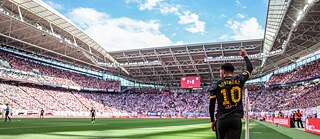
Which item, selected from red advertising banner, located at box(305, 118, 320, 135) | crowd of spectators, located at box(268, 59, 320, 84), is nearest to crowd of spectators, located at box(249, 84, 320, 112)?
crowd of spectators, located at box(268, 59, 320, 84)

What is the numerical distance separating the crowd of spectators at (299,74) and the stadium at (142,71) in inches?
10.6

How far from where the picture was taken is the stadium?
35.5 metres

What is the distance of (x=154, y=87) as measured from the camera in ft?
271

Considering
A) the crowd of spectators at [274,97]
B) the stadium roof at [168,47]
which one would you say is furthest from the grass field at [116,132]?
the crowd of spectators at [274,97]

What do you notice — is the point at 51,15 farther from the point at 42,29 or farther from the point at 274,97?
the point at 274,97

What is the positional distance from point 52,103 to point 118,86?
86.4 ft

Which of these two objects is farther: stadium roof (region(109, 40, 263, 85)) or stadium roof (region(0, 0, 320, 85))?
stadium roof (region(109, 40, 263, 85))

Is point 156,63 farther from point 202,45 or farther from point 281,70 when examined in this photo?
point 281,70

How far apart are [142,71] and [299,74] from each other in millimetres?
36092

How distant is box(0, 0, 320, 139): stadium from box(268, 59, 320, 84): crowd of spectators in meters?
0.27

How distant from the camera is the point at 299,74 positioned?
2178 inches

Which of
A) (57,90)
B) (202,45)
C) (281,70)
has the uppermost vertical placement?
(202,45)

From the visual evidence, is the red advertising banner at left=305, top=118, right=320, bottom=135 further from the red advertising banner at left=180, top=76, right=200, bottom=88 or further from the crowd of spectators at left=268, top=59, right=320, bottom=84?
the red advertising banner at left=180, top=76, right=200, bottom=88

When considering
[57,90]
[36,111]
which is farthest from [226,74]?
[57,90]
